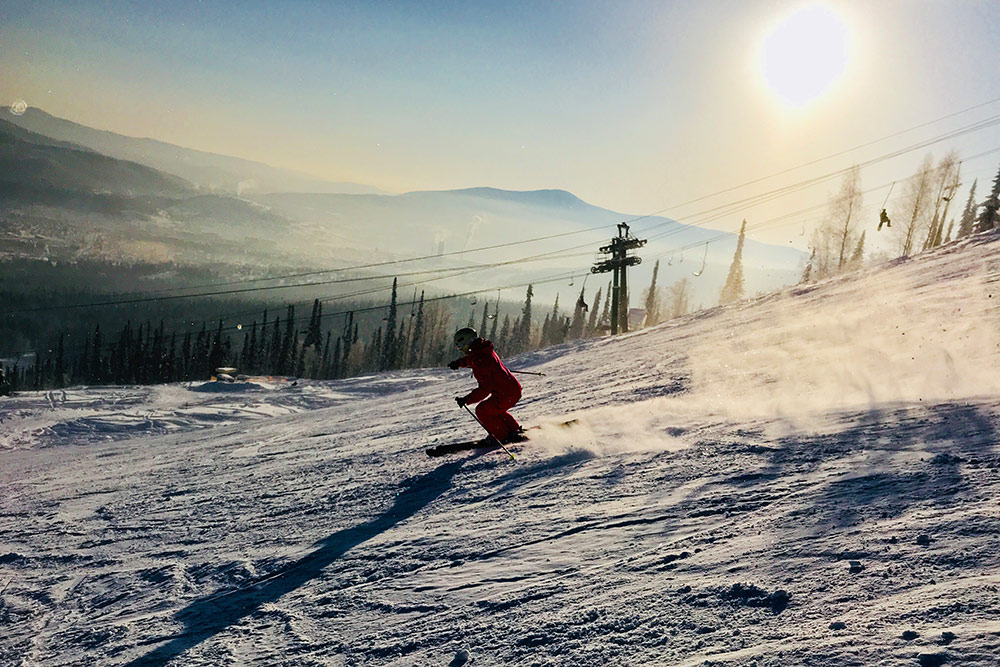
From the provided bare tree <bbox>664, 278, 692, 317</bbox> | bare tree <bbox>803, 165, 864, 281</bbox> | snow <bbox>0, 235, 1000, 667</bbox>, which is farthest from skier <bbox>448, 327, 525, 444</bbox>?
bare tree <bbox>664, 278, 692, 317</bbox>

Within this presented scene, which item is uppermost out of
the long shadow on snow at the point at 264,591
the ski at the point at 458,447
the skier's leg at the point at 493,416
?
the skier's leg at the point at 493,416

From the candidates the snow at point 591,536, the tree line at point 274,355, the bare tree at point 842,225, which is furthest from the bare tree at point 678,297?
the snow at point 591,536

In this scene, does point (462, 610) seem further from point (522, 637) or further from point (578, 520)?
point (578, 520)

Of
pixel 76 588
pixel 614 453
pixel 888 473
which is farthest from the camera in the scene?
pixel 614 453

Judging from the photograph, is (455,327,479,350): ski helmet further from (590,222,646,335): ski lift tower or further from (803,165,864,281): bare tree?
(803,165,864,281): bare tree

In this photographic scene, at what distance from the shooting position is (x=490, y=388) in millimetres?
8141

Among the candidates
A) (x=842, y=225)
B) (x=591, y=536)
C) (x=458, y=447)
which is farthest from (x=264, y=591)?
(x=842, y=225)

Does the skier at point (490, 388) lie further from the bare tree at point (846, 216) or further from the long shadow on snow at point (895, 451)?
the bare tree at point (846, 216)

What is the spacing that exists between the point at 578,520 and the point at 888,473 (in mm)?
2562

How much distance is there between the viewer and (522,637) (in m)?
3.40

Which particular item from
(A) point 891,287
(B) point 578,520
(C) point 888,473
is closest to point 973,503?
(C) point 888,473

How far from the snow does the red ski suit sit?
52 centimetres

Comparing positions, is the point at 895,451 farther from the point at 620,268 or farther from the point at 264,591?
the point at 620,268

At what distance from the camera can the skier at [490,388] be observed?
805 centimetres
